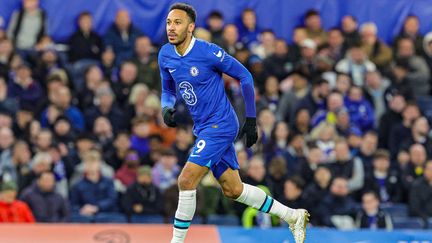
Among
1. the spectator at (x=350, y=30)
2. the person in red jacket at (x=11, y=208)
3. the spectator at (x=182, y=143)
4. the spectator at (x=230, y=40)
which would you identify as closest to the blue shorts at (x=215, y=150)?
the person in red jacket at (x=11, y=208)

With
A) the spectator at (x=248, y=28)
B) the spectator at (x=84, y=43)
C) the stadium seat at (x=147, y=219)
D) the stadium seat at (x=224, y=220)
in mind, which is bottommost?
the stadium seat at (x=147, y=219)

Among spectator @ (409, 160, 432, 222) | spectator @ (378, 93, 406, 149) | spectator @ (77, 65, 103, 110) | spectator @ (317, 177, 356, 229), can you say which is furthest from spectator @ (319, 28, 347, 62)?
spectator @ (77, 65, 103, 110)

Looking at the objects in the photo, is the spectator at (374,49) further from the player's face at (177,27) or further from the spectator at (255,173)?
the player's face at (177,27)

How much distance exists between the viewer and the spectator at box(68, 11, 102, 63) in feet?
58.1

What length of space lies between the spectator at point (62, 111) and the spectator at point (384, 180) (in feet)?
12.5

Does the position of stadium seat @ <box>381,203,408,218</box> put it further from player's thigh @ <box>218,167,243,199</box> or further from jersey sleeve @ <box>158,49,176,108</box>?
jersey sleeve @ <box>158,49,176,108</box>

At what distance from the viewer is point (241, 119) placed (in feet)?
53.5

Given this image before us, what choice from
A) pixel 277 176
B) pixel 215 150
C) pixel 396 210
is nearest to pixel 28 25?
pixel 277 176

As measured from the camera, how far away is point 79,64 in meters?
17.3

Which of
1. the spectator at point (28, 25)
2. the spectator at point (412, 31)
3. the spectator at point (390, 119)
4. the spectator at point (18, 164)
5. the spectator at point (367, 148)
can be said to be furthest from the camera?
the spectator at point (412, 31)

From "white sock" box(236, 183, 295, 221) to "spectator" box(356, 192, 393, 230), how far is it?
4.10m

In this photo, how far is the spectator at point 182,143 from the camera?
15664 millimetres

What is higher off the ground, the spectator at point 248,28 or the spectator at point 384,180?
the spectator at point 248,28

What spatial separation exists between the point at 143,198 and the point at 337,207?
2337mm
